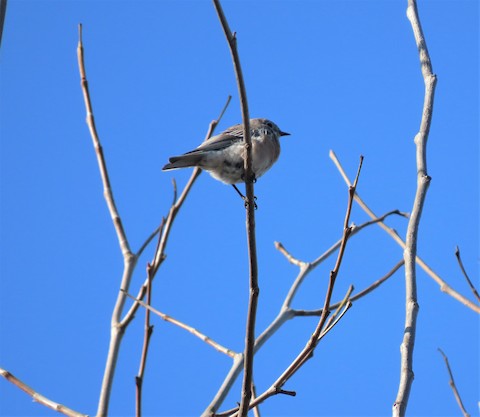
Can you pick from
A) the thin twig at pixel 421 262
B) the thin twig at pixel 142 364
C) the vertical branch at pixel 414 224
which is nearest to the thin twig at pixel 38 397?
the thin twig at pixel 142 364

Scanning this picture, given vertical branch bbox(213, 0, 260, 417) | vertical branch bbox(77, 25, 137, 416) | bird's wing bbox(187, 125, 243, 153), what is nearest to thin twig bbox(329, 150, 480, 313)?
vertical branch bbox(213, 0, 260, 417)

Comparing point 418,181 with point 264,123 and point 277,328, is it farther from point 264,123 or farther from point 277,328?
point 264,123

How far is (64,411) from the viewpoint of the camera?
2691 millimetres

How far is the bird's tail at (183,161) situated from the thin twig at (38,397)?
8.12 feet

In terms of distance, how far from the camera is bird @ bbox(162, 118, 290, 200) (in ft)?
16.5

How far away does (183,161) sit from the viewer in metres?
4.98

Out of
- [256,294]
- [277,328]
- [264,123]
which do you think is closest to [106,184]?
[277,328]

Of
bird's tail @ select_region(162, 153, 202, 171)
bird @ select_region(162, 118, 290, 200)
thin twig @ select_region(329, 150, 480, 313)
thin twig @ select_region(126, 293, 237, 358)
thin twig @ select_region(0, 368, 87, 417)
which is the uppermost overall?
bird @ select_region(162, 118, 290, 200)

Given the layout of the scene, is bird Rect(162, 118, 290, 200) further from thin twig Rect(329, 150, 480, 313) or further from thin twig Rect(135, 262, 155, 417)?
thin twig Rect(135, 262, 155, 417)

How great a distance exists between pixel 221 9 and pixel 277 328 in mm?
1901

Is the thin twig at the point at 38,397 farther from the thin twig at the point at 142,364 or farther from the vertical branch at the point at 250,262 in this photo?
the vertical branch at the point at 250,262

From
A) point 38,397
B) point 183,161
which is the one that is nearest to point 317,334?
point 38,397

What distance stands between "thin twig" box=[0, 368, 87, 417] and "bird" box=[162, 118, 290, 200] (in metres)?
2.34

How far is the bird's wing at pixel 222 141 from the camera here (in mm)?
5075
